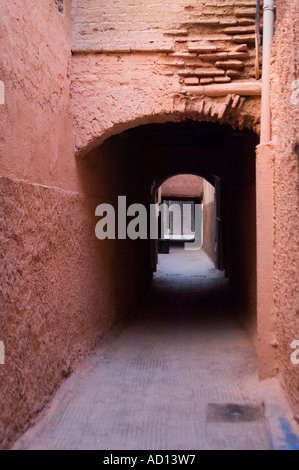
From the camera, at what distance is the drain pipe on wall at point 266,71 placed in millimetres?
3826

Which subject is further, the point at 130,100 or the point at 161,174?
the point at 161,174

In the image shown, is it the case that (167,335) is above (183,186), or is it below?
below

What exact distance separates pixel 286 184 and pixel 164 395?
6.25 feet

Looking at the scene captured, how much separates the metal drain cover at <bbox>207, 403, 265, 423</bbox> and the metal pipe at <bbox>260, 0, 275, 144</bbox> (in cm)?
212

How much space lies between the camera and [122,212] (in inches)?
257

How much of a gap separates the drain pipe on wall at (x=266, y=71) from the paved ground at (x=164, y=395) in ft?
6.95

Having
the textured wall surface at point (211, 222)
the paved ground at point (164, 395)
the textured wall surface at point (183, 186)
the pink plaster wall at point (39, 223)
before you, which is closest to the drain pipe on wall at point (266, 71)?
the pink plaster wall at point (39, 223)

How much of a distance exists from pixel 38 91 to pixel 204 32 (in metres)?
1.73

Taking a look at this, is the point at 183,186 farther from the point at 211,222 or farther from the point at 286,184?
the point at 286,184

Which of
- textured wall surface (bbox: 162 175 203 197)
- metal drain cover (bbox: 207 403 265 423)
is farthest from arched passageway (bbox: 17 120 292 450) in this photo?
textured wall surface (bbox: 162 175 203 197)

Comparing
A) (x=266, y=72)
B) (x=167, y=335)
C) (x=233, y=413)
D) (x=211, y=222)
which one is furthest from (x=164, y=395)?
(x=211, y=222)

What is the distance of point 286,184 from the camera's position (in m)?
3.44

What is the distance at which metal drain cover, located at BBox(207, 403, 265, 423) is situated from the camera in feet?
10.7

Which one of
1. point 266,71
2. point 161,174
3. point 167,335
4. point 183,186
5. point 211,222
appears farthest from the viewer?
point 183,186
